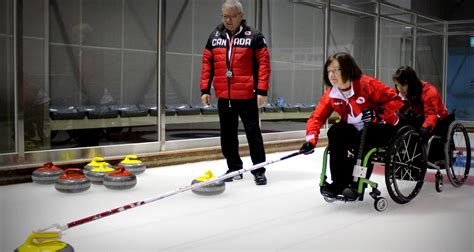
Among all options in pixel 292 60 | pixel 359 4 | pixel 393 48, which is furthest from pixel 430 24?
pixel 292 60

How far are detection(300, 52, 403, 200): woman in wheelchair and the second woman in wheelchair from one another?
0.39m

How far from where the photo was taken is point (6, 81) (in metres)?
3.13

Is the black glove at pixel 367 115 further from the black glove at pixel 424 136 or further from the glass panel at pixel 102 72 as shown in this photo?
the glass panel at pixel 102 72

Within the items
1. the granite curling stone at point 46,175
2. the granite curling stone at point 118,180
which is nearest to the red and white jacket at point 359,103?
the granite curling stone at point 118,180

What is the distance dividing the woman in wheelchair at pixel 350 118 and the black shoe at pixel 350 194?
16 mm

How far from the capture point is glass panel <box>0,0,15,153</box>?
122 inches

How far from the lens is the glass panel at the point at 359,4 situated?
6.16 meters

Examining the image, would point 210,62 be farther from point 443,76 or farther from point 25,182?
point 443,76

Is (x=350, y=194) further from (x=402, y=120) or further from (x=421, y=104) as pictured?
(x=421, y=104)

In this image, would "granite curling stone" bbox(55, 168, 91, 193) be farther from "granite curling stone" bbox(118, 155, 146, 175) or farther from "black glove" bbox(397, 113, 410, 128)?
"black glove" bbox(397, 113, 410, 128)

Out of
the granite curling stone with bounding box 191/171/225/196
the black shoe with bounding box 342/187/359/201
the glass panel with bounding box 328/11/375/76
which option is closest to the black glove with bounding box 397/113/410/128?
the black shoe with bounding box 342/187/359/201

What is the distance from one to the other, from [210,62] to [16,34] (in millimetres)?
1235

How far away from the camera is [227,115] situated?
320 cm

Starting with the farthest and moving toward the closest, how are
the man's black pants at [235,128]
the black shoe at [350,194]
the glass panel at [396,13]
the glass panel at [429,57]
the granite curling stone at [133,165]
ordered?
the glass panel at [429,57], the glass panel at [396,13], the granite curling stone at [133,165], the man's black pants at [235,128], the black shoe at [350,194]
